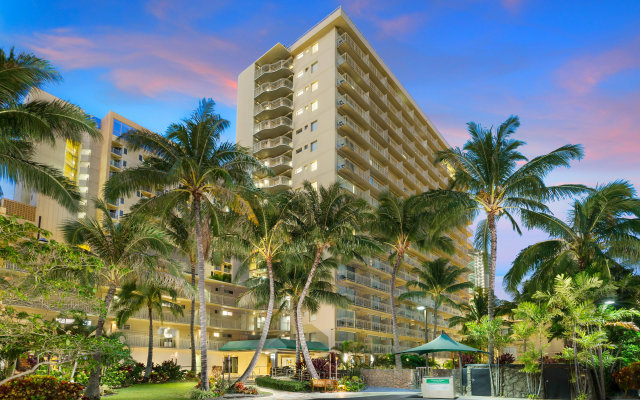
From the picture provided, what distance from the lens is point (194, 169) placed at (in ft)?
86.3

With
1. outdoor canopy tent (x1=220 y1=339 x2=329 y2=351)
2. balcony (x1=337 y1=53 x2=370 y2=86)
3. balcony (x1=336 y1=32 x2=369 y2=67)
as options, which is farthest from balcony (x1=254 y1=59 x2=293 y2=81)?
outdoor canopy tent (x1=220 y1=339 x2=329 y2=351)

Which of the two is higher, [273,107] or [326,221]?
[273,107]

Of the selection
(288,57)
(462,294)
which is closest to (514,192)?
(288,57)

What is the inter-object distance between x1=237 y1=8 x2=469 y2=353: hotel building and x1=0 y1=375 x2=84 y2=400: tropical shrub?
3614cm

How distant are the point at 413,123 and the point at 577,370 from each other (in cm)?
6293

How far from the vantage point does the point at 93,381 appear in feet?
73.9

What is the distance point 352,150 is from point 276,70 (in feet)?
49.2

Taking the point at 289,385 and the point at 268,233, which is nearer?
the point at 289,385

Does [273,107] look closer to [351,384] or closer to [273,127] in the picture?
[273,127]

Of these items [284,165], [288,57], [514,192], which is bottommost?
[514,192]

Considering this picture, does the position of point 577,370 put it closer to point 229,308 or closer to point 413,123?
point 229,308

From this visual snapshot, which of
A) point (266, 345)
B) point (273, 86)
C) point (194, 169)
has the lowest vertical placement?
point (266, 345)

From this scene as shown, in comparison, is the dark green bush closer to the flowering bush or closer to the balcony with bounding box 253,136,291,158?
the flowering bush

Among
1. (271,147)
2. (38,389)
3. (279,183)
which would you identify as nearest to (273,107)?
(271,147)
